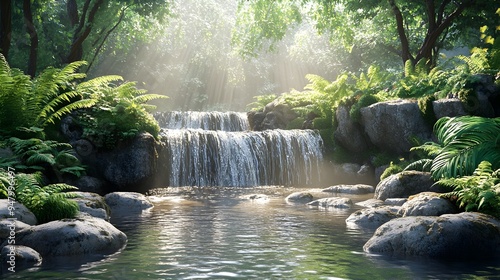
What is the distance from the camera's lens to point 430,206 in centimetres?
926

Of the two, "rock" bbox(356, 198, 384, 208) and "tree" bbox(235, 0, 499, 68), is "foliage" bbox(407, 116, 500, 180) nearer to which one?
"rock" bbox(356, 198, 384, 208)

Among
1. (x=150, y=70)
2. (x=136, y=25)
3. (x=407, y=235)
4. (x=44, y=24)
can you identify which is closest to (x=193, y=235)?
(x=407, y=235)

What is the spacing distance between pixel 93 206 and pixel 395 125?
32.0 ft

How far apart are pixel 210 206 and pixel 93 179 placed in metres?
3.84

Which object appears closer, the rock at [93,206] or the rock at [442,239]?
the rock at [442,239]

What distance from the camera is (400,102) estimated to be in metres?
16.7

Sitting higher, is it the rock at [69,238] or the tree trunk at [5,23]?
the tree trunk at [5,23]

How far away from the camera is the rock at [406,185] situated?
12.6 metres

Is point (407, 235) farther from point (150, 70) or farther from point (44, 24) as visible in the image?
point (150, 70)

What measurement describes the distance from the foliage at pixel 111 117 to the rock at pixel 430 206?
26.9 feet

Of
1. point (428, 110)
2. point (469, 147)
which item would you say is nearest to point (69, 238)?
point (469, 147)

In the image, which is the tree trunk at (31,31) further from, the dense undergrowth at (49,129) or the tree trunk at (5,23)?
the dense undergrowth at (49,129)

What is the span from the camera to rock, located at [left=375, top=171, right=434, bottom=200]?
496 inches

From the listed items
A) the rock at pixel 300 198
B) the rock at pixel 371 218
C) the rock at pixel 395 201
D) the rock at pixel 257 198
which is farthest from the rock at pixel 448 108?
the rock at pixel 371 218
